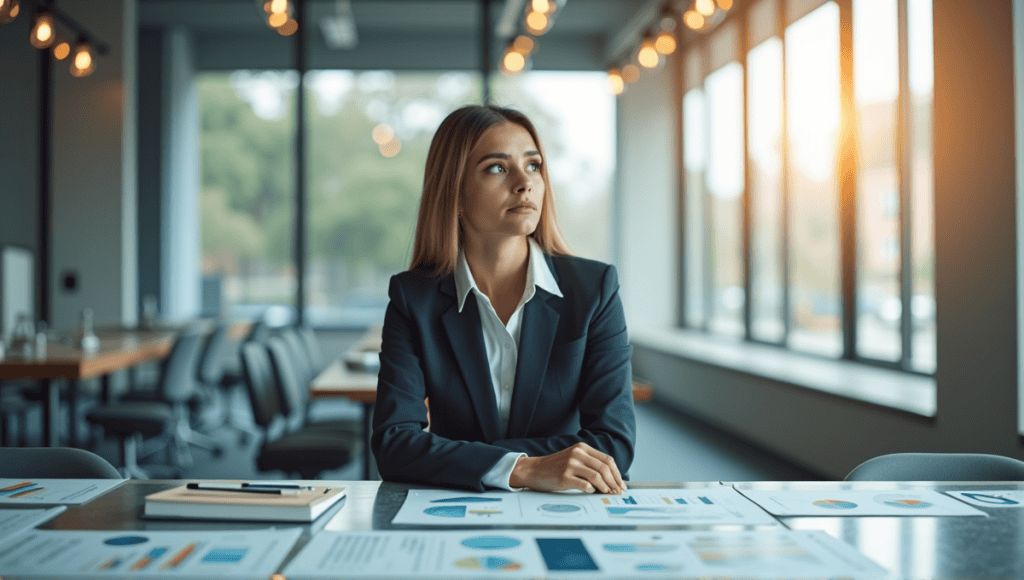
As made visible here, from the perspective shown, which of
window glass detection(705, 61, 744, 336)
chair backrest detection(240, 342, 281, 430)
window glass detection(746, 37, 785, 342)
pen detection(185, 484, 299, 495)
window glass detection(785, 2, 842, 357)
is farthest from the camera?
window glass detection(705, 61, 744, 336)

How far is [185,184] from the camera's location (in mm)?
8328

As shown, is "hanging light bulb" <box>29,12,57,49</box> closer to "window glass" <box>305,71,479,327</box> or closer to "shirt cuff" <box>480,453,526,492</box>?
"window glass" <box>305,71,479,327</box>

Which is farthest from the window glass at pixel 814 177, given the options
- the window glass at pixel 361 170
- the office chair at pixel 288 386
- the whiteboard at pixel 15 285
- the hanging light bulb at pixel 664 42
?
the whiteboard at pixel 15 285

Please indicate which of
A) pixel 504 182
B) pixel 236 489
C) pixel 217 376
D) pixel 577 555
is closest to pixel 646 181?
pixel 217 376

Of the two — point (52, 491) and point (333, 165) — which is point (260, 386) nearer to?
point (52, 491)

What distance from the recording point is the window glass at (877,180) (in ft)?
14.9

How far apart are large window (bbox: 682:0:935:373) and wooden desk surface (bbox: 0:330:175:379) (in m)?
4.04

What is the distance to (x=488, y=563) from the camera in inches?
36.6

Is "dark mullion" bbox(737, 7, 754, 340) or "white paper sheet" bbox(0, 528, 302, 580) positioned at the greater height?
"dark mullion" bbox(737, 7, 754, 340)

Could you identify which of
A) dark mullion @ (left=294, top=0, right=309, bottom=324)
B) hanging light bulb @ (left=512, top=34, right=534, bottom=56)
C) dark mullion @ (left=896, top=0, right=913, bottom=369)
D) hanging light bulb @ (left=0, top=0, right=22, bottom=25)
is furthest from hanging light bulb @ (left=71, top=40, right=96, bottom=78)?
dark mullion @ (left=896, top=0, right=913, bottom=369)

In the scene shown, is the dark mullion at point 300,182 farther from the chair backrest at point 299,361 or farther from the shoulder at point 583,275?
the shoulder at point 583,275

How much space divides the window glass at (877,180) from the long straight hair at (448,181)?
11.9 feet

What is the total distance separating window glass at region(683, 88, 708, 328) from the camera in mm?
7781

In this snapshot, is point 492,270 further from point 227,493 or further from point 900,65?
point 900,65
